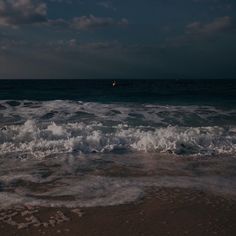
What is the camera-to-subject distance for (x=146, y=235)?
5125 mm

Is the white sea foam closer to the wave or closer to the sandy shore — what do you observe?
the wave

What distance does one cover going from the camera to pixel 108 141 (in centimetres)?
1188

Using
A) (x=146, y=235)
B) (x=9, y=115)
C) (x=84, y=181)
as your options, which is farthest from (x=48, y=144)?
(x=9, y=115)

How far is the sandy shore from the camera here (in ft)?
17.2

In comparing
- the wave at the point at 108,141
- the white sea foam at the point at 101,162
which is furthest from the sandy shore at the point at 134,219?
the wave at the point at 108,141

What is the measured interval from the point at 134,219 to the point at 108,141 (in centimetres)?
A: 630

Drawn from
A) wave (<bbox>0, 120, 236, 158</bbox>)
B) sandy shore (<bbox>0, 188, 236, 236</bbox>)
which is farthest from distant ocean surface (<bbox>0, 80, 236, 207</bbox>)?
sandy shore (<bbox>0, 188, 236, 236</bbox>)

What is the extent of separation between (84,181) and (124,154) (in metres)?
2.99

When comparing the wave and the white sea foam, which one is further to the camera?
the wave

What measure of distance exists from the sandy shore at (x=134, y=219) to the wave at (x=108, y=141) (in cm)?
424

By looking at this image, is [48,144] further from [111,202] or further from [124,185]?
[111,202]

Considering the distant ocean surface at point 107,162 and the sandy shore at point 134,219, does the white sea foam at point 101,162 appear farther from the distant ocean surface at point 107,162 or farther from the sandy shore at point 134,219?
the sandy shore at point 134,219

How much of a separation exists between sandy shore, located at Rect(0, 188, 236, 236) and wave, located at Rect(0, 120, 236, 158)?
4242mm

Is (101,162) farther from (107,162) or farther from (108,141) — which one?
(108,141)
